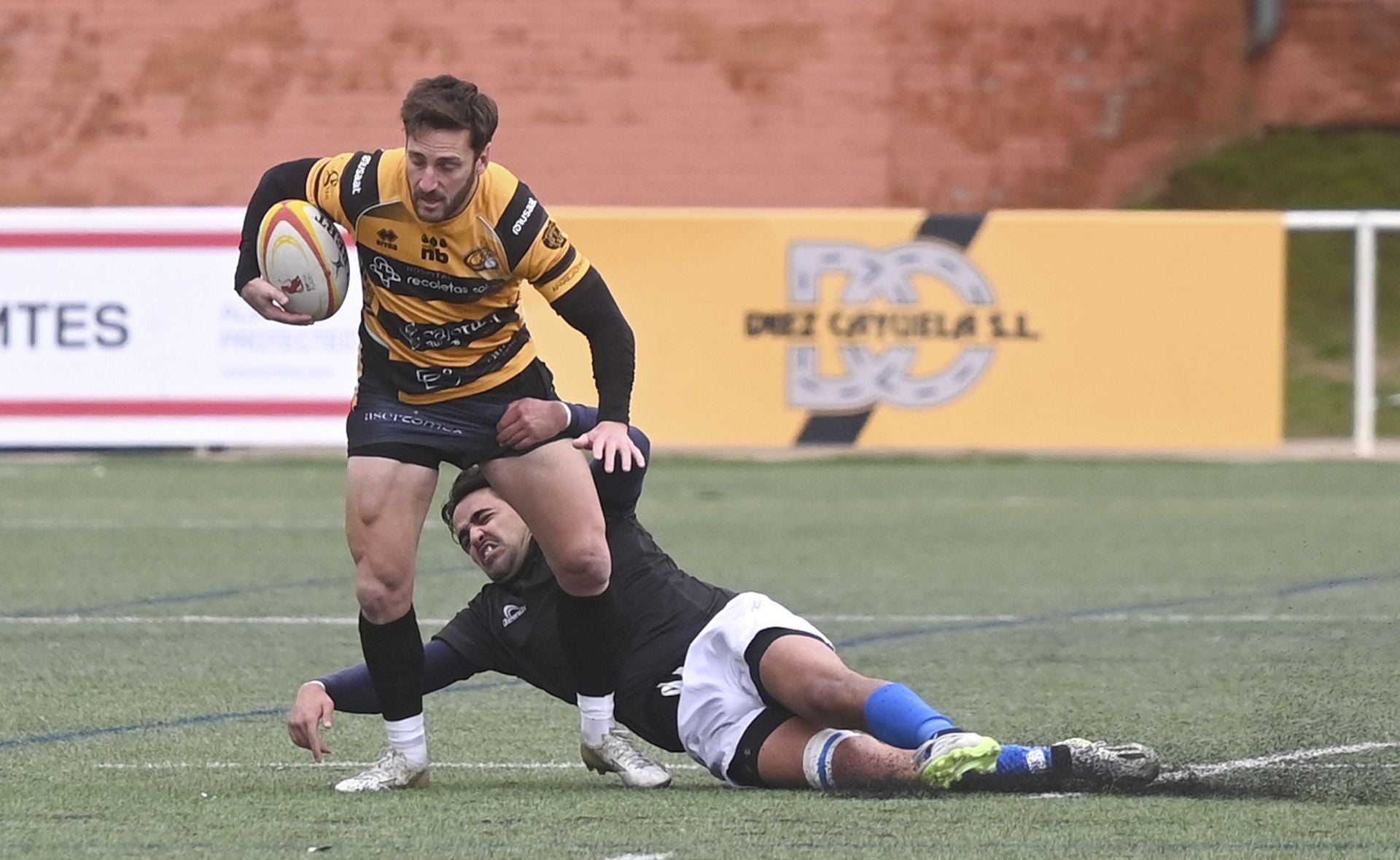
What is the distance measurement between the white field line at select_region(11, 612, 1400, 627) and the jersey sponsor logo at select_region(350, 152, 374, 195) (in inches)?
135

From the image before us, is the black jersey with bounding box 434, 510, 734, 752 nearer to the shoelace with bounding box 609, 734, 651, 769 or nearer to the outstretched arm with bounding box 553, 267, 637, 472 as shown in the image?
the shoelace with bounding box 609, 734, 651, 769

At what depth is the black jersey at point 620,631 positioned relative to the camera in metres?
5.69

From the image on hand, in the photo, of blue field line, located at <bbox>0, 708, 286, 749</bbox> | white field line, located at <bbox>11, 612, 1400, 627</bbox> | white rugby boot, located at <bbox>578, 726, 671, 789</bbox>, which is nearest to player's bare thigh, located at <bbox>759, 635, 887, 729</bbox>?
white rugby boot, located at <bbox>578, 726, 671, 789</bbox>

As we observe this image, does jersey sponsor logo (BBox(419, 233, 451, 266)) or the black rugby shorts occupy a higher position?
jersey sponsor logo (BBox(419, 233, 451, 266))

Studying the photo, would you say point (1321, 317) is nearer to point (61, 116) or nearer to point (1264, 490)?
point (1264, 490)

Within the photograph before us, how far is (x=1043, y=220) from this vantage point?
15781 mm

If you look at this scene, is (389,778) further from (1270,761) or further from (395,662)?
(1270,761)

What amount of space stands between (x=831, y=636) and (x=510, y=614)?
2.92 meters

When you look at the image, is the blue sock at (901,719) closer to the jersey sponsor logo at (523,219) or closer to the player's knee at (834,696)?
the player's knee at (834,696)

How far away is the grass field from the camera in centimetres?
487

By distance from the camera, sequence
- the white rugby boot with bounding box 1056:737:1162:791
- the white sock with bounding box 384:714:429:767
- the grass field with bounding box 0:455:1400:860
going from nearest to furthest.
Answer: the grass field with bounding box 0:455:1400:860, the white rugby boot with bounding box 1056:737:1162:791, the white sock with bounding box 384:714:429:767

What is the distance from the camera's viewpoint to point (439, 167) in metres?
5.39

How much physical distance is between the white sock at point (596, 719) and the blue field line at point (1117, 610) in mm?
2694

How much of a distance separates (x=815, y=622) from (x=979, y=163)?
14.3 m
